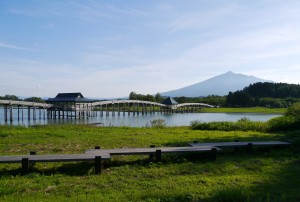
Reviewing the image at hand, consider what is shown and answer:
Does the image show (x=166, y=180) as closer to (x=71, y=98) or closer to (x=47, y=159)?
(x=47, y=159)

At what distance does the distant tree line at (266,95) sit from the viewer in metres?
88.3

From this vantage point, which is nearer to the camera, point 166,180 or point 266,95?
point 166,180

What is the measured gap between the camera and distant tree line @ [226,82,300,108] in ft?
290

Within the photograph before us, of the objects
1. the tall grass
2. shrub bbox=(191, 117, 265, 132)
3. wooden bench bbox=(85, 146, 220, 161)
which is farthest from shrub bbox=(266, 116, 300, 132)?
wooden bench bbox=(85, 146, 220, 161)

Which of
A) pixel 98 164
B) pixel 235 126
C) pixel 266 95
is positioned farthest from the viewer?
pixel 266 95

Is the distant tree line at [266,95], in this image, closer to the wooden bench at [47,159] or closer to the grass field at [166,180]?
the grass field at [166,180]

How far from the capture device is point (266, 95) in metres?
106

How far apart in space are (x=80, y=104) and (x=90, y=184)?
165 feet

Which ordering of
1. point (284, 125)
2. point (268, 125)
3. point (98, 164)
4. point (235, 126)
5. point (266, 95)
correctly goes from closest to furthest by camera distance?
point (98, 164), point (284, 125), point (268, 125), point (235, 126), point (266, 95)

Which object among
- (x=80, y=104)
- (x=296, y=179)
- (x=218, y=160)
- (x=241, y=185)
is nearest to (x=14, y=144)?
(x=218, y=160)

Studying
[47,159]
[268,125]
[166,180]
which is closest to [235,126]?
[268,125]

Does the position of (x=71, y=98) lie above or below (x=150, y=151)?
above

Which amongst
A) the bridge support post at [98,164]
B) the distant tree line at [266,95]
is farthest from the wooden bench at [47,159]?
the distant tree line at [266,95]

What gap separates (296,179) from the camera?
221 inches
